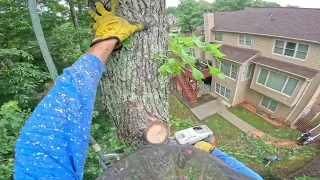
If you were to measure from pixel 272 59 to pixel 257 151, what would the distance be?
18.3 feet

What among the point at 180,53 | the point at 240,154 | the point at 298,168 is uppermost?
the point at 180,53

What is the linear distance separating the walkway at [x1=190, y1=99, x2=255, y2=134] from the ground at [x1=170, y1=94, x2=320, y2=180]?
0.41m

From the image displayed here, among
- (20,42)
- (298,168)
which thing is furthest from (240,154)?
(20,42)

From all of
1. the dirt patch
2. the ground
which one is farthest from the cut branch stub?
the dirt patch

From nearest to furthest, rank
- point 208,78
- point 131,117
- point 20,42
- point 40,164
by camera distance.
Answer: point 40,164
point 131,117
point 20,42
point 208,78

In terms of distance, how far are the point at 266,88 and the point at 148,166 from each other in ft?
39.4

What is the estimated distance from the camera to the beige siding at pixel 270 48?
9344mm

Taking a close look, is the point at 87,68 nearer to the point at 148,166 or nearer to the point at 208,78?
the point at 148,166

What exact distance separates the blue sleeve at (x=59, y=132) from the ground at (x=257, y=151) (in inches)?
320

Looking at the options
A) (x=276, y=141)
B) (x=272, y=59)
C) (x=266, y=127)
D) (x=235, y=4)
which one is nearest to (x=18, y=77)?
(x=276, y=141)

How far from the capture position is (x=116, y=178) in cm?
123

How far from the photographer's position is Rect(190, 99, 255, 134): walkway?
10836 mm

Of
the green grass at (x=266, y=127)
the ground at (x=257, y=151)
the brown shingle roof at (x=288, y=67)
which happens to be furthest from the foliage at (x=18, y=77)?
the brown shingle roof at (x=288, y=67)

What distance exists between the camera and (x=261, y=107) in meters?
12.5
